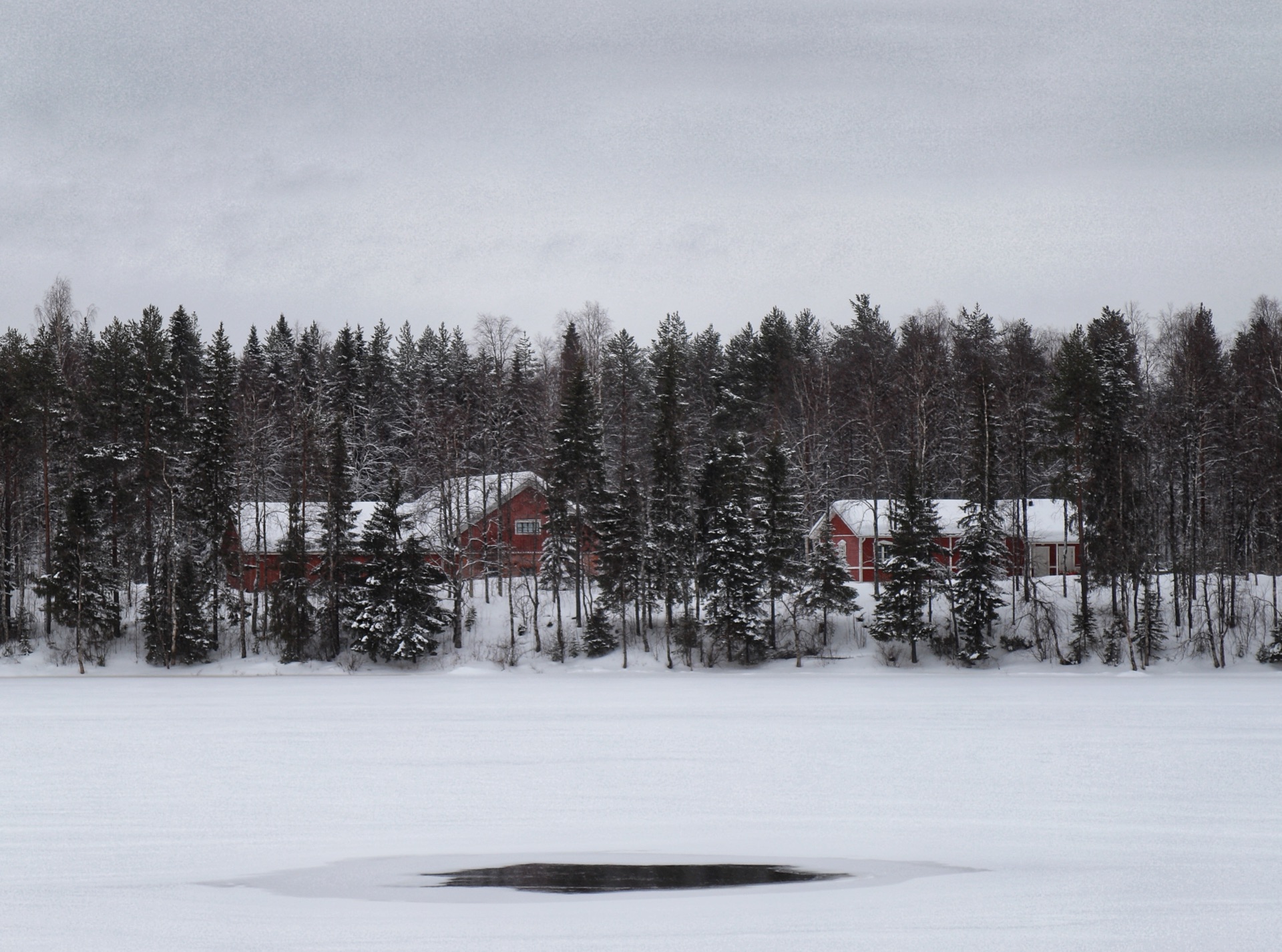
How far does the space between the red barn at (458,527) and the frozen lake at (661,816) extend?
21.7 m

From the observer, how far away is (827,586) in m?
55.1

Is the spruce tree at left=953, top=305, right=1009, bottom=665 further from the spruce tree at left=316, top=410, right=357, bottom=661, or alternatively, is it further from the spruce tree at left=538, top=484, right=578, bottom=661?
the spruce tree at left=316, top=410, right=357, bottom=661

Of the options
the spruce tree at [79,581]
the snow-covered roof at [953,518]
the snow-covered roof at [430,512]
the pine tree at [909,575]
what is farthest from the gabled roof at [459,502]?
the pine tree at [909,575]

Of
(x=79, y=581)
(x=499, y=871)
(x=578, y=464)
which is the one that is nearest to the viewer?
(x=499, y=871)

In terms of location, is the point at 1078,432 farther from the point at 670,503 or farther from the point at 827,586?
the point at 670,503

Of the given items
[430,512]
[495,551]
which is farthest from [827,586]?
[430,512]

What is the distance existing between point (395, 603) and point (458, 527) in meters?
4.89

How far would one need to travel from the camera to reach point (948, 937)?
1158 centimetres

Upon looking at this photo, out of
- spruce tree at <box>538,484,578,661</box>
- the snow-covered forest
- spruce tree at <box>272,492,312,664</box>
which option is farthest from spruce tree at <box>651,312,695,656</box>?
spruce tree at <box>272,492,312,664</box>

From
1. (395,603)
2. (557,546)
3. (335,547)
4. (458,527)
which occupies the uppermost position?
(458,527)

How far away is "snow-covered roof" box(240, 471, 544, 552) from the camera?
58938mm

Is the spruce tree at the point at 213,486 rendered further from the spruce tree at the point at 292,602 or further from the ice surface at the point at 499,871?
the ice surface at the point at 499,871

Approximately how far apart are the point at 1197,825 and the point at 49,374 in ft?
181

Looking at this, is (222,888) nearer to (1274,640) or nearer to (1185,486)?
(1274,640)
